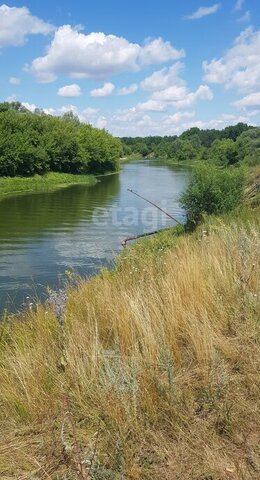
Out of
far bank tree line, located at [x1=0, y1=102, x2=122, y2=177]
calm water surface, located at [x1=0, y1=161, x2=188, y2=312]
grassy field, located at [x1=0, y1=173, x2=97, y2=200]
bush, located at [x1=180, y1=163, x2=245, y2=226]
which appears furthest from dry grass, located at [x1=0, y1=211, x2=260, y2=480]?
far bank tree line, located at [x1=0, y1=102, x2=122, y2=177]

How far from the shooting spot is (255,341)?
3.68 meters

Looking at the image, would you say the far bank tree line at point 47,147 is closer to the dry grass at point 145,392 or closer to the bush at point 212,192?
the bush at point 212,192

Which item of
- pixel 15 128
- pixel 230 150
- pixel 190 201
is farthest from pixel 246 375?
pixel 230 150

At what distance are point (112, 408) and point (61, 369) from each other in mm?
770

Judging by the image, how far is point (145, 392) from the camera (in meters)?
3.07

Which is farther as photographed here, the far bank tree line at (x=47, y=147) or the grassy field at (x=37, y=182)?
the far bank tree line at (x=47, y=147)

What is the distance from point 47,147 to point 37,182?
Result: 10.7 metres

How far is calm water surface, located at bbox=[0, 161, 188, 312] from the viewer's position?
16.1 metres

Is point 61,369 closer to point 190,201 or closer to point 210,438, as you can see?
point 210,438

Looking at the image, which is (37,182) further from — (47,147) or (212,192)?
(212,192)

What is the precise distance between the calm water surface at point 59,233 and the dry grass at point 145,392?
11.5 ft

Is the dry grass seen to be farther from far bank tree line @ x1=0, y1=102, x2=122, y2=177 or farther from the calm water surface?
far bank tree line @ x1=0, y1=102, x2=122, y2=177

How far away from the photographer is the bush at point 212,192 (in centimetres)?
2369

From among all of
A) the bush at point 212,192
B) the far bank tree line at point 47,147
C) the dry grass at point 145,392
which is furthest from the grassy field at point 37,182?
the dry grass at point 145,392
